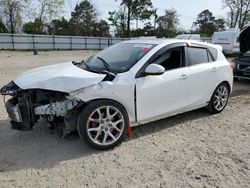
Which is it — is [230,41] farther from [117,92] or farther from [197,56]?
[117,92]

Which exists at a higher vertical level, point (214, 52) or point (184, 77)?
point (214, 52)

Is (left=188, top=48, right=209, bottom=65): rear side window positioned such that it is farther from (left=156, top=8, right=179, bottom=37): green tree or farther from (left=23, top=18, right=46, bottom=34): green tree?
(left=156, top=8, right=179, bottom=37): green tree

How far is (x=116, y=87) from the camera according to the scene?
395cm

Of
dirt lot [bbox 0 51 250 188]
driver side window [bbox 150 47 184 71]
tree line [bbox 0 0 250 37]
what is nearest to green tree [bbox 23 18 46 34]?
tree line [bbox 0 0 250 37]

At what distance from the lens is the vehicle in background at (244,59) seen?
29.0ft

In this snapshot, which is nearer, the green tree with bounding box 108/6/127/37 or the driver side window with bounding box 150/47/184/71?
the driver side window with bounding box 150/47/184/71

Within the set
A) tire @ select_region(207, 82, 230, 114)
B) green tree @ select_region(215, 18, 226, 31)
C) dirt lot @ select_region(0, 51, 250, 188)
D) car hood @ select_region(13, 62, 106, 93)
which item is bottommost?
dirt lot @ select_region(0, 51, 250, 188)

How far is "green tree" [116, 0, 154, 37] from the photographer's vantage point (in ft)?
160

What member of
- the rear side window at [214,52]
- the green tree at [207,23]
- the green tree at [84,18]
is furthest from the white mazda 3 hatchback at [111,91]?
the green tree at [207,23]

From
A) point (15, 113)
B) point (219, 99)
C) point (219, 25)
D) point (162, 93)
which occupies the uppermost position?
point (219, 25)

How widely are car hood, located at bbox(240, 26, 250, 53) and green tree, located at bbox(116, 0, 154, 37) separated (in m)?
39.7

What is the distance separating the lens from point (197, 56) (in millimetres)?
5160

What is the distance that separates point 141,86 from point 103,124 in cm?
81

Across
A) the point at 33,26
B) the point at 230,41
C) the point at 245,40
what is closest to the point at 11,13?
the point at 33,26
